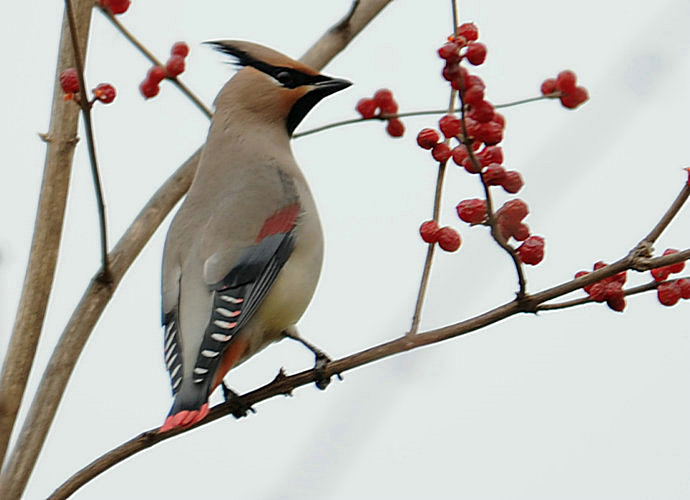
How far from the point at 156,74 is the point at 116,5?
199mm

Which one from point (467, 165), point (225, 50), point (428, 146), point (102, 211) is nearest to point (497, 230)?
point (467, 165)

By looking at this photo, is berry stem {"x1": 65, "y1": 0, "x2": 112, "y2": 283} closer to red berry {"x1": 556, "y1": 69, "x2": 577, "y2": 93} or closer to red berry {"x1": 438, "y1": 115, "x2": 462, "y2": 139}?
red berry {"x1": 438, "y1": 115, "x2": 462, "y2": 139}

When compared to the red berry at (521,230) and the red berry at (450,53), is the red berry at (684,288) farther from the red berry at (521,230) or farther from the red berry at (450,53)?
the red berry at (450,53)

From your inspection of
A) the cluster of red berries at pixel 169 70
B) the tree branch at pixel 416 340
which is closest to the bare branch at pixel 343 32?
the cluster of red berries at pixel 169 70

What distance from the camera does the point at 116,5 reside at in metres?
2.61

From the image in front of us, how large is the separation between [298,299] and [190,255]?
28cm

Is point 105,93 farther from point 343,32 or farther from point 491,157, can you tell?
point 343,32

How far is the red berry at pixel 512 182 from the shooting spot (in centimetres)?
186

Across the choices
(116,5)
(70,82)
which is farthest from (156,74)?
(70,82)

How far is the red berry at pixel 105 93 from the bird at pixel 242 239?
1.81 feet

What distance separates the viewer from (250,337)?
261cm

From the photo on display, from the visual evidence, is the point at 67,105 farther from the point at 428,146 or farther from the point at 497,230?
the point at 497,230

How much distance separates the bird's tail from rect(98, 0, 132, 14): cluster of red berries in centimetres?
94

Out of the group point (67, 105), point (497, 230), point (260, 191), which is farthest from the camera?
point (260, 191)
